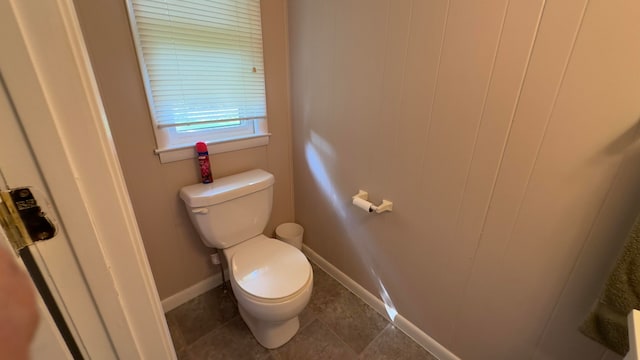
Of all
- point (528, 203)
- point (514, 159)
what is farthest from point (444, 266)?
point (514, 159)

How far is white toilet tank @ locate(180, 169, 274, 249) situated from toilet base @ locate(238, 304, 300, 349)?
1.48 feet

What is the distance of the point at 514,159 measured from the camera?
865 mm

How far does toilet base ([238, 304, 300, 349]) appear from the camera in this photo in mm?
1313

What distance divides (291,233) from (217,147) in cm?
83

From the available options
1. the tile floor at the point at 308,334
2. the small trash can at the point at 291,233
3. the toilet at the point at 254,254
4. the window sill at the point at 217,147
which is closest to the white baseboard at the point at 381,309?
the tile floor at the point at 308,334

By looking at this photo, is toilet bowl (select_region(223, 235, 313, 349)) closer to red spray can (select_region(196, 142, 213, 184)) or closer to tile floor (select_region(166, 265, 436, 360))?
tile floor (select_region(166, 265, 436, 360))

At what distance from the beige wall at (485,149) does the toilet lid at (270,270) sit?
1.43 feet

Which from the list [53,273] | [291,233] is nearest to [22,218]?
[53,273]

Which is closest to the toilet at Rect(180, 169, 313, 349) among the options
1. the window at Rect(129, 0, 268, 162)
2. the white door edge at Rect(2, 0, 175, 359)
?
the window at Rect(129, 0, 268, 162)

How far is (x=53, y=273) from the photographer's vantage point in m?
0.40

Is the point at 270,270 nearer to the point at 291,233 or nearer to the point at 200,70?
the point at 291,233

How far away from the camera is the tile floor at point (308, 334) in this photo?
1.32 meters

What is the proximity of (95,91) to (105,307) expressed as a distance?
0.37 m

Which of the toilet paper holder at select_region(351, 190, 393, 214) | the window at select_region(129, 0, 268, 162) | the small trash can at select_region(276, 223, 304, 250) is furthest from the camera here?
the small trash can at select_region(276, 223, 304, 250)
